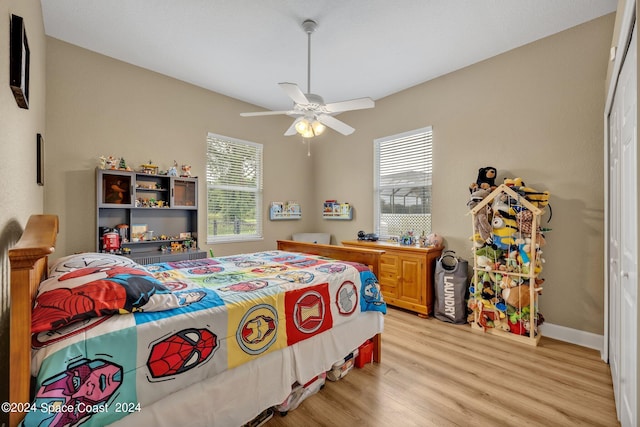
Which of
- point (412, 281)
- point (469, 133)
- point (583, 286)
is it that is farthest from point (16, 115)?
point (583, 286)

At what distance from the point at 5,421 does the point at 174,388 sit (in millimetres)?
595

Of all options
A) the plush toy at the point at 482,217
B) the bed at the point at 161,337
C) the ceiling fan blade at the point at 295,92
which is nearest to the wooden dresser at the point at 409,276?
the plush toy at the point at 482,217

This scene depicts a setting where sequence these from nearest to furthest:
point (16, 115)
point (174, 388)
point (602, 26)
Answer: point (174, 388) < point (16, 115) < point (602, 26)

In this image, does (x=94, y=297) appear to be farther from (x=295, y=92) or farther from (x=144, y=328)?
(x=295, y=92)

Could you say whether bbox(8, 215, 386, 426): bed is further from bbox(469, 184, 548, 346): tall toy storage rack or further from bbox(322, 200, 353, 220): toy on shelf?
bbox(322, 200, 353, 220): toy on shelf

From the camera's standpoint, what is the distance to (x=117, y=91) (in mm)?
3270

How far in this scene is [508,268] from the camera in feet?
9.26

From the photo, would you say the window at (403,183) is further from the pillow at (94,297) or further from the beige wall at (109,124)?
the pillow at (94,297)

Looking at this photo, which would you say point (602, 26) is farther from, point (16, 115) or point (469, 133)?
point (16, 115)

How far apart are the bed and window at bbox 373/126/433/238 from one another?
2149mm

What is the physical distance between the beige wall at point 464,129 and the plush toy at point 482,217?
0.38 m

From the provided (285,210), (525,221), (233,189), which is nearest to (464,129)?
(525,221)

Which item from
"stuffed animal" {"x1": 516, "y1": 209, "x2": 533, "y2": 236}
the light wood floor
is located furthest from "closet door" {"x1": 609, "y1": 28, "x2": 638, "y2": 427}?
"stuffed animal" {"x1": 516, "y1": 209, "x2": 533, "y2": 236}

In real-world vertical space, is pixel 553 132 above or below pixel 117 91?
below
